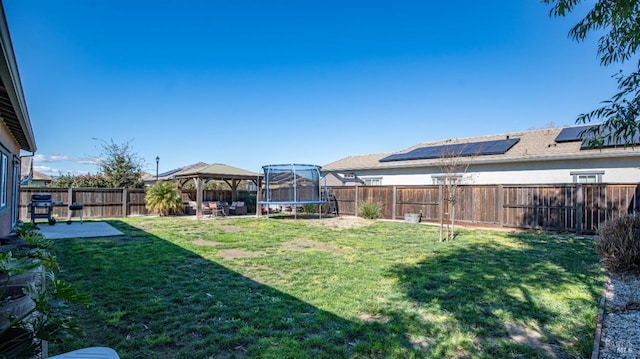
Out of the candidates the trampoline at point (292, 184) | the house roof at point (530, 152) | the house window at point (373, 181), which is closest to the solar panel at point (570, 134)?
the house roof at point (530, 152)

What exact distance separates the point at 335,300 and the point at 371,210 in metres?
10.7

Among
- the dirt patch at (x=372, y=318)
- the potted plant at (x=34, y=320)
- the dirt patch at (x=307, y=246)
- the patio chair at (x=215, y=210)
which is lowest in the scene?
the dirt patch at (x=307, y=246)

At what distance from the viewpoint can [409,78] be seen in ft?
49.2

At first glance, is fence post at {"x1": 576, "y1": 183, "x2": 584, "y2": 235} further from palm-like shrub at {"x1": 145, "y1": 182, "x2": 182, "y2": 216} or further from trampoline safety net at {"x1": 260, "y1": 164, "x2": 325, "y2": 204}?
palm-like shrub at {"x1": 145, "y1": 182, "x2": 182, "y2": 216}

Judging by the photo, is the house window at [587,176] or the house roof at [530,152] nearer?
the house roof at [530,152]

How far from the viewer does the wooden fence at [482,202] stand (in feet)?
31.3

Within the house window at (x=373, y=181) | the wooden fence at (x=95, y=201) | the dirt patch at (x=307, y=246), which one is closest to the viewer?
the dirt patch at (x=307, y=246)

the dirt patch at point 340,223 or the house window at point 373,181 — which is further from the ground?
the house window at point 373,181

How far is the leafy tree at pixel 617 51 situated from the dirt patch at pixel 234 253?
19.3 feet

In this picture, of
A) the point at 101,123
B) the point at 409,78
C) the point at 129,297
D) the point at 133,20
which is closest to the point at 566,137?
the point at 409,78

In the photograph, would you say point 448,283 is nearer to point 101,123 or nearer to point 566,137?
point 566,137

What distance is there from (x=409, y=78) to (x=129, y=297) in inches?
559

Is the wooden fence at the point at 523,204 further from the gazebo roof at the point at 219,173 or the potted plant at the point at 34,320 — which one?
the potted plant at the point at 34,320

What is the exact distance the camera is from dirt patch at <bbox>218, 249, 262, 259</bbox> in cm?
666
